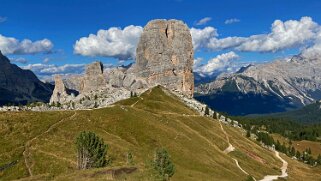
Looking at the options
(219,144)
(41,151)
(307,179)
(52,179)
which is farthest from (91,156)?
(307,179)

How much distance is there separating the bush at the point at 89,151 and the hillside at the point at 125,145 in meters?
8.45

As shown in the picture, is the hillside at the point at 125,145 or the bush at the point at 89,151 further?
the hillside at the point at 125,145

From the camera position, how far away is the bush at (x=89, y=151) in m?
93.6

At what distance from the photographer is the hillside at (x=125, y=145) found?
4326 inches

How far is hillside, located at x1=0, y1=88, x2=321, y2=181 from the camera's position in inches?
4326

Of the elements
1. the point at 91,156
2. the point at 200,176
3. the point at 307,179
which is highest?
the point at 91,156

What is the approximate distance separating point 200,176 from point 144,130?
4028 centimetres

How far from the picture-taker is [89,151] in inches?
3716

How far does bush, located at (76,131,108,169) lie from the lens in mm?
93562

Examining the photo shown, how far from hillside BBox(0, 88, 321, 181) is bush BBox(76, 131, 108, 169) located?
27.7ft

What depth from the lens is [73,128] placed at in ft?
440

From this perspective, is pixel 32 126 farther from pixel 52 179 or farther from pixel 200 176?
pixel 52 179

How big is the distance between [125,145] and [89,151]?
110 ft

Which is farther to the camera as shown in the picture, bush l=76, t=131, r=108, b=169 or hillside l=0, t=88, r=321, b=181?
hillside l=0, t=88, r=321, b=181
